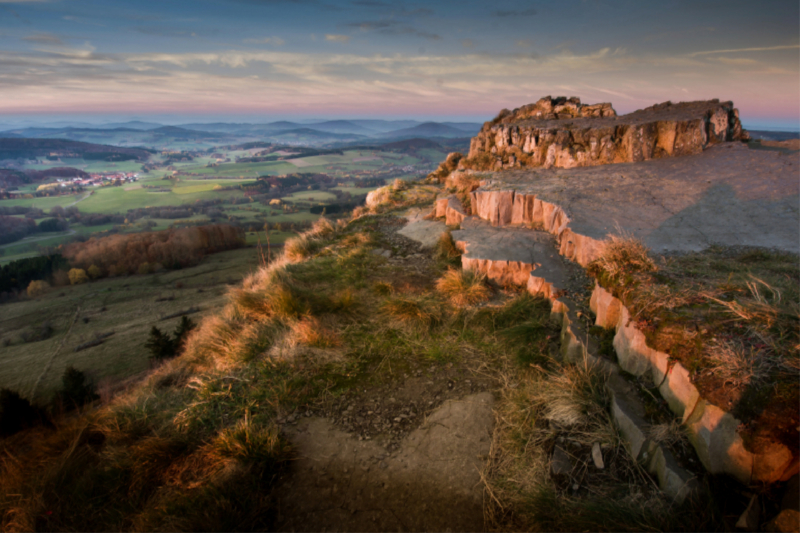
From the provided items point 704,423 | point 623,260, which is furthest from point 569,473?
point 623,260

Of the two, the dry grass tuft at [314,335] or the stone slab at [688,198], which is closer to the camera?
the dry grass tuft at [314,335]

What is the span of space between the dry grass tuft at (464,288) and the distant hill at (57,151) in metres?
155

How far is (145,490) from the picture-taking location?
3.82 metres

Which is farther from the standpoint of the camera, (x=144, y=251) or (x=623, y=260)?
(x=144, y=251)

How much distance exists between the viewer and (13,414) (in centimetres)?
726

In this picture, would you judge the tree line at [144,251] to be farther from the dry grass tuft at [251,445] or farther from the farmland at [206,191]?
the dry grass tuft at [251,445]

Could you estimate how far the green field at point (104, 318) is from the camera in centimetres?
1282

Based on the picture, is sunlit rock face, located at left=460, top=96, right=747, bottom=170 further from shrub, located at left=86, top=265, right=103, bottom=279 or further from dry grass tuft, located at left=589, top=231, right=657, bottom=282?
shrub, located at left=86, top=265, right=103, bottom=279

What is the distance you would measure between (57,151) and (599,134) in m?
175

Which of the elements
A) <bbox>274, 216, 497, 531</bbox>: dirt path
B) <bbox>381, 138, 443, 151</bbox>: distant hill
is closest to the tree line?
<bbox>274, 216, 497, 531</bbox>: dirt path

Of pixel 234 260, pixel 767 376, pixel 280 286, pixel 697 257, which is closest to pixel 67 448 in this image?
pixel 280 286

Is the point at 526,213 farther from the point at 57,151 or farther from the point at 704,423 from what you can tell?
the point at 57,151

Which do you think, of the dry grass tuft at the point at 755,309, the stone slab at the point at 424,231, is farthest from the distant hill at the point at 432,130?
the dry grass tuft at the point at 755,309

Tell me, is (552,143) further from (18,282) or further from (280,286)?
(18,282)
